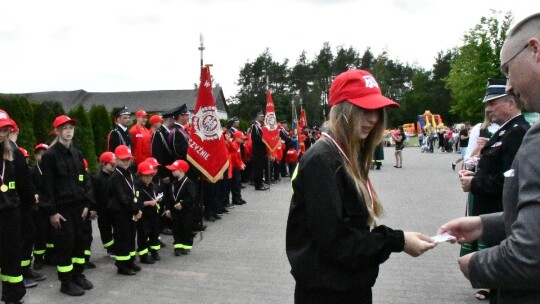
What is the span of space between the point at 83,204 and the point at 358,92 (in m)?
4.73

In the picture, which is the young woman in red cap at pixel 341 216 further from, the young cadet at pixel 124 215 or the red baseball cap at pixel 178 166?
the red baseball cap at pixel 178 166

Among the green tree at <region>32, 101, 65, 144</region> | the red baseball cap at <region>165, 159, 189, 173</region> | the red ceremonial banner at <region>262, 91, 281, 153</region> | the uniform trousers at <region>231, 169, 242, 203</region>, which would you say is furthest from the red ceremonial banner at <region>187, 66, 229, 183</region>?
the green tree at <region>32, 101, 65, 144</region>

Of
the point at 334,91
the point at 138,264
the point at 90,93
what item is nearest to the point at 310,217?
the point at 334,91

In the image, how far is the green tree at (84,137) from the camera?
1527cm

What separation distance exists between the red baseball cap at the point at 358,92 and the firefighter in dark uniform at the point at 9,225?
13.2 feet

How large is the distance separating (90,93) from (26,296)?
101272 mm

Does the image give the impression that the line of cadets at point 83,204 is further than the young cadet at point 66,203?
No

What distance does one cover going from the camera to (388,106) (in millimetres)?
2447

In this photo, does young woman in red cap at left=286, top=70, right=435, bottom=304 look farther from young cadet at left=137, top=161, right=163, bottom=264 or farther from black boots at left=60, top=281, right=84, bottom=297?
young cadet at left=137, top=161, right=163, bottom=264

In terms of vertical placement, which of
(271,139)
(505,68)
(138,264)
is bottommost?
(138,264)

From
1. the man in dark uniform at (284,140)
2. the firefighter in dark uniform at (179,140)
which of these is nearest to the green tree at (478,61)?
the man in dark uniform at (284,140)

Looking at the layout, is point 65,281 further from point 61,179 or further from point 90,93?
point 90,93

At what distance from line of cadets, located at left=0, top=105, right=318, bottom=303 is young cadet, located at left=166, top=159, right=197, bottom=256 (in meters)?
0.02

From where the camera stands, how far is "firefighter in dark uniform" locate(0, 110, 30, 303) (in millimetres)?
5086
